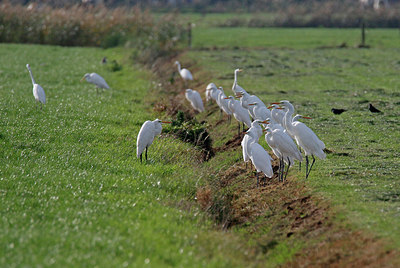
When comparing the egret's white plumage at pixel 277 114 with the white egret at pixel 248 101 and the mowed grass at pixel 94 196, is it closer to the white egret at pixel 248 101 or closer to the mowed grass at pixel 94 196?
the white egret at pixel 248 101

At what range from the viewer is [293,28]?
155ft

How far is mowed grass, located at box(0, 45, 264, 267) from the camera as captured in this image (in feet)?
20.4

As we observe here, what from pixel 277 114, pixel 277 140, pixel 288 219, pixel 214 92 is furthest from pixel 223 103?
pixel 288 219

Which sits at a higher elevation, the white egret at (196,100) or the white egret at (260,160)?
the white egret at (260,160)

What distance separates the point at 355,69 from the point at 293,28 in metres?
24.9

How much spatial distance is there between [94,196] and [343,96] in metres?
11.2

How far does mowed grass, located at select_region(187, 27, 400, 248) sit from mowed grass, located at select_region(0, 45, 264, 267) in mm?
2098

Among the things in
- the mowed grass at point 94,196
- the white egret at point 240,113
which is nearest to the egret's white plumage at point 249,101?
the white egret at point 240,113

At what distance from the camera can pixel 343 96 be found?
55.7ft

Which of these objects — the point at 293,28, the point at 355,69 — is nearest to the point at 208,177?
the point at 355,69

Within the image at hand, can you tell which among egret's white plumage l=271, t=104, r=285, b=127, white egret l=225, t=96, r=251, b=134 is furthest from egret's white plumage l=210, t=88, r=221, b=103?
egret's white plumage l=271, t=104, r=285, b=127

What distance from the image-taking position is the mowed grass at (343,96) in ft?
26.4

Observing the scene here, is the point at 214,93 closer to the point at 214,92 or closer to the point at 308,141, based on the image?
the point at 214,92

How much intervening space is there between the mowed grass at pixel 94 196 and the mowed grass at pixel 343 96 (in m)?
2.10
